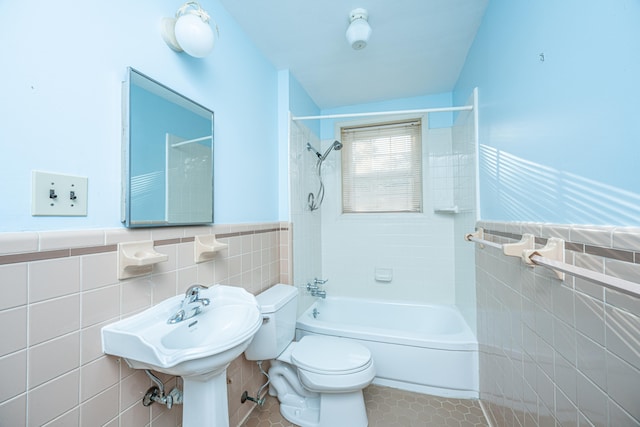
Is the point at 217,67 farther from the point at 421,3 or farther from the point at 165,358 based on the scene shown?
the point at 165,358

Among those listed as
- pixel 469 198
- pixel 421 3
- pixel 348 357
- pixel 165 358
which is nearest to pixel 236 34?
pixel 421 3

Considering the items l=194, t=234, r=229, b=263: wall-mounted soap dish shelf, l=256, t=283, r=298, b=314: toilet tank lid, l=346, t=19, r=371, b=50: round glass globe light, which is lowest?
l=256, t=283, r=298, b=314: toilet tank lid

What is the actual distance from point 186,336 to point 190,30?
1186 millimetres

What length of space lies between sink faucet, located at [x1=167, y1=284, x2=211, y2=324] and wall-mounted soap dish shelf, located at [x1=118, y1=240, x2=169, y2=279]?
17cm

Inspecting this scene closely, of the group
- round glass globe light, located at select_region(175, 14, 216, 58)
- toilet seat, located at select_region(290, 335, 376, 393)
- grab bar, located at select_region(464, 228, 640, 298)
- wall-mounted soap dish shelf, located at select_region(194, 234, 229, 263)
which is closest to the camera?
grab bar, located at select_region(464, 228, 640, 298)

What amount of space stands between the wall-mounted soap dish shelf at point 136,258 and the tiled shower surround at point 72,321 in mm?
21

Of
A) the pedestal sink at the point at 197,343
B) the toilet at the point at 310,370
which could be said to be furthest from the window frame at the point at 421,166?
the pedestal sink at the point at 197,343

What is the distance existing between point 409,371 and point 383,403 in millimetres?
270

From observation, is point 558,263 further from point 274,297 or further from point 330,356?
point 274,297

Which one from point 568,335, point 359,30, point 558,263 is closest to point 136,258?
point 558,263

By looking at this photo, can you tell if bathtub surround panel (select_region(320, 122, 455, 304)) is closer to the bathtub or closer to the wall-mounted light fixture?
the bathtub

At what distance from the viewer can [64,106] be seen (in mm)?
720

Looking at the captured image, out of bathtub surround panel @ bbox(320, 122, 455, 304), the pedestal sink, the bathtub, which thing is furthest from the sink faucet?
bathtub surround panel @ bbox(320, 122, 455, 304)

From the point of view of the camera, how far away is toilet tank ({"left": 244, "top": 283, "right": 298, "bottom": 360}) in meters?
1.43
